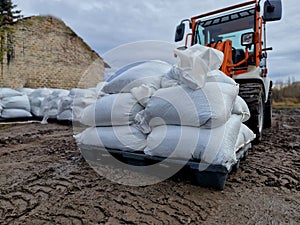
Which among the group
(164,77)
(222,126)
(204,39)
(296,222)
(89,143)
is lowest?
(296,222)

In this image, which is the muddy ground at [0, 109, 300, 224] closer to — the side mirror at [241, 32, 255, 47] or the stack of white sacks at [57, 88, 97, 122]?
the side mirror at [241, 32, 255, 47]

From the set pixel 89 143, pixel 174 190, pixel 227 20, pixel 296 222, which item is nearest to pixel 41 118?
pixel 89 143

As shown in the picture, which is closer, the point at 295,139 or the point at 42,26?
the point at 295,139

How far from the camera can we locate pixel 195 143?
1.57 m

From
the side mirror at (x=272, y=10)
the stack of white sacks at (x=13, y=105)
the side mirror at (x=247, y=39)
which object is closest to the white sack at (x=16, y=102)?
the stack of white sacks at (x=13, y=105)

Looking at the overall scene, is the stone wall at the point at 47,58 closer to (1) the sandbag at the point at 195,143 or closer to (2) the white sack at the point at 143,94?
(2) the white sack at the point at 143,94

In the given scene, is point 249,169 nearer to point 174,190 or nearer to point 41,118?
point 174,190

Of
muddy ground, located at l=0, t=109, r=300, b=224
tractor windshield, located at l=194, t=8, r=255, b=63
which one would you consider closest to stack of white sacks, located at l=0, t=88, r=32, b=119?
muddy ground, located at l=0, t=109, r=300, b=224

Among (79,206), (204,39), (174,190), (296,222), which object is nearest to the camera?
(296,222)

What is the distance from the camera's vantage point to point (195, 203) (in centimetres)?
140

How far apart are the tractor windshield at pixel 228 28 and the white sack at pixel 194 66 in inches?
81.7

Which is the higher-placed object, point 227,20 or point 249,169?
point 227,20

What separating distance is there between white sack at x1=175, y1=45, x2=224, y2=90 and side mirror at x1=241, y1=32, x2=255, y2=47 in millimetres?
1951

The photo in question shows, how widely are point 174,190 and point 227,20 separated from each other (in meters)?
3.14
